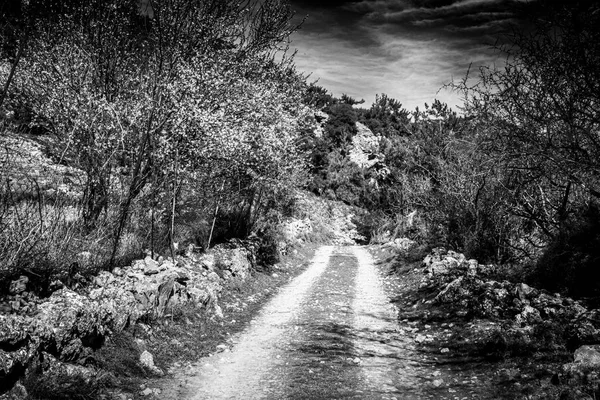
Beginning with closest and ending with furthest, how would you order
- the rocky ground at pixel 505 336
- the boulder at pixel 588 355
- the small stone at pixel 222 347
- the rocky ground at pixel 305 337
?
1. the rocky ground at pixel 305 337
2. the boulder at pixel 588 355
3. the rocky ground at pixel 505 336
4. the small stone at pixel 222 347

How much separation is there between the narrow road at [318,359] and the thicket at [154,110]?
3227 millimetres

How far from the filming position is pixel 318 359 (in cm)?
606

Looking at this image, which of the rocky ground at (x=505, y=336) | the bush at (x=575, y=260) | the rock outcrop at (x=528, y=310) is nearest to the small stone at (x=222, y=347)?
the rocky ground at (x=505, y=336)

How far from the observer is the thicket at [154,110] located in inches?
352

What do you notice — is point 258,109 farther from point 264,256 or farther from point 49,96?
point 49,96

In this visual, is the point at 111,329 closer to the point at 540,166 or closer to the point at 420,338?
the point at 420,338

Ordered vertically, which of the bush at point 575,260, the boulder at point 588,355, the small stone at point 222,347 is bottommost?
the small stone at point 222,347

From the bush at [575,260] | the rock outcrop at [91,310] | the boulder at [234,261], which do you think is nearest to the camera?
the rock outcrop at [91,310]

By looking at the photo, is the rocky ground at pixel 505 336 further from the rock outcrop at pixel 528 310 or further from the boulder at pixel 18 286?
the boulder at pixel 18 286

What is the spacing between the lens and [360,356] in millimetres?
6270

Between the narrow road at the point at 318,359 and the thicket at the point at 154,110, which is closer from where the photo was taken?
the narrow road at the point at 318,359

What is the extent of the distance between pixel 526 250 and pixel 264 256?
9383mm

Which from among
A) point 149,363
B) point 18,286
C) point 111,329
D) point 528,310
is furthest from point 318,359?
point 18,286

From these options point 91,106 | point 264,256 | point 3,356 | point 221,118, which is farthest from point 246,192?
point 3,356
